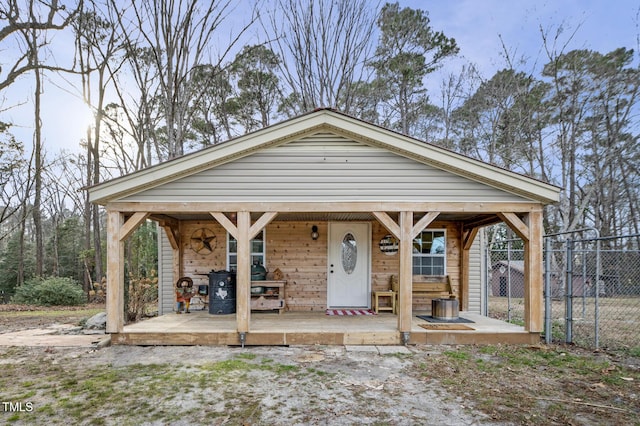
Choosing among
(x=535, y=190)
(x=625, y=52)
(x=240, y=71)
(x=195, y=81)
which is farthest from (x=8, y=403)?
(x=625, y=52)

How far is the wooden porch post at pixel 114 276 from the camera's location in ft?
17.3

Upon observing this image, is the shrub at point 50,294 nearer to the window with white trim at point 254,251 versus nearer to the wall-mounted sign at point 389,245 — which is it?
the window with white trim at point 254,251

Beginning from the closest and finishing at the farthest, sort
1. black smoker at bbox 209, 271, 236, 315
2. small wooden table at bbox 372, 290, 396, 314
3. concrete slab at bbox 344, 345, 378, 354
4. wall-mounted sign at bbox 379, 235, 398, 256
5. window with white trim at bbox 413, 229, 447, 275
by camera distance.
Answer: concrete slab at bbox 344, 345, 378, 354, black smoker at bbox 209, 271, 236, 315, small wooden table at bbox 372, 290, 396, 314, wall-mounted sign at bbox 379, 235, 398, 256, window with white trim at bbox 413, 229, 447, 275

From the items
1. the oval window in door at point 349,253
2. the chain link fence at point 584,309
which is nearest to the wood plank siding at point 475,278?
the chain link fence at point 584,309

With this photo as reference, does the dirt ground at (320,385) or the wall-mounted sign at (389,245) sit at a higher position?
Answer: the wall-mounted sign at (389,245)

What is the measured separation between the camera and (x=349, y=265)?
310 inches

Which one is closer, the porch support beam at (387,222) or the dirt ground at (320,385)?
the dirt ground at (320,385)

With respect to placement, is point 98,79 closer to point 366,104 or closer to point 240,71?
point 240,71

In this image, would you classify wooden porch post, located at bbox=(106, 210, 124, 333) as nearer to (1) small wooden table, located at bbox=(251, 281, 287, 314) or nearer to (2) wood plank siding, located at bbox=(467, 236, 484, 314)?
(1) small wooden table, located at bbox=(251, 281, 287, 314)

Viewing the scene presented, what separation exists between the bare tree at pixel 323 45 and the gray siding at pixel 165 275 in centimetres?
735

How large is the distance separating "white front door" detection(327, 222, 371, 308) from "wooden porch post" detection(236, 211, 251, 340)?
2.73 m

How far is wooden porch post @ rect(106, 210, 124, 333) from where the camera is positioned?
5.26 metres

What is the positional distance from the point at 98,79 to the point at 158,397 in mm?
15274

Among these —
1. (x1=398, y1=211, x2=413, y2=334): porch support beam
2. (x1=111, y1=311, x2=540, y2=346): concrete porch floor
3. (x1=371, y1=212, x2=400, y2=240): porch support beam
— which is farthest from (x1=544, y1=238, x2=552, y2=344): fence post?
(x1=371, y1=212, x2=400, y2=240): porch support beam
